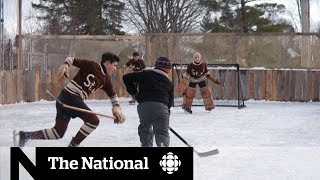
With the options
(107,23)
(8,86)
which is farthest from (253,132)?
(107,23)

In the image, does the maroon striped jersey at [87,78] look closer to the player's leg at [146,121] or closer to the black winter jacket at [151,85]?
the black winter jacket at [151,85]

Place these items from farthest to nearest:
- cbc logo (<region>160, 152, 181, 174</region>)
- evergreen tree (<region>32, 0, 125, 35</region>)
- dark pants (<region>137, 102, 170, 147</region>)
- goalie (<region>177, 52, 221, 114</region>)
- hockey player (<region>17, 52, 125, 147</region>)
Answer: evergreen tree (<region>32, 0, 125, 35</region>)
goalie (<region>177, 52, 221, 114</region>)
hockey player (<region>17, 52, 125, 147</region>)
dark pants (<region>137, 102, 170, 147</region>)
cbc logo (<region>160, 152, 181, 174</region>)

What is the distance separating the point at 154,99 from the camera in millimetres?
6402

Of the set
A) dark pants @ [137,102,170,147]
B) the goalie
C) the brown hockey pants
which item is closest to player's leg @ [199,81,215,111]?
the goalie

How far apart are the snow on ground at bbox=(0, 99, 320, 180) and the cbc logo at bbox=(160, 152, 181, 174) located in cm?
144

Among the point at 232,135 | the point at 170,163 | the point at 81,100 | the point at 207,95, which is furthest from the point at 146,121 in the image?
the point at 207,95

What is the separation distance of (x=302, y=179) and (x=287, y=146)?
2416 millimetres

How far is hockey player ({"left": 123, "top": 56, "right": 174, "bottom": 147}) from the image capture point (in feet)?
20.9

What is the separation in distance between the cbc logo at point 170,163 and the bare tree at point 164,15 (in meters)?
26.9

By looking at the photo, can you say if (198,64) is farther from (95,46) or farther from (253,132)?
(95,46)

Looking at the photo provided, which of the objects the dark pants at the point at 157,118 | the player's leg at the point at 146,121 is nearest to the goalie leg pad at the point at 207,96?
the player's leg at the point at 146,121

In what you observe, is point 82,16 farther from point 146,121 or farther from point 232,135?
point 146,121

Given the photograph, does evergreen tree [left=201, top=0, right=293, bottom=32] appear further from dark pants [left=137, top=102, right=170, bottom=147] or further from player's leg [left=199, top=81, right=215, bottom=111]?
dark pants [left=137, top=102, right=170, bottom=147]

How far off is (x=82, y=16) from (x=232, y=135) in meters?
21.1
